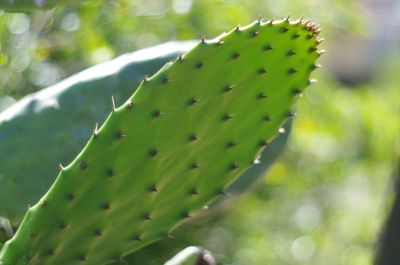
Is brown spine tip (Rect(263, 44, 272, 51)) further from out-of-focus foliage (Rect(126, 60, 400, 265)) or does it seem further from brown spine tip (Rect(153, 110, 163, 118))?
out-of-focus foliage (Rect(126, 60, 400, 265))

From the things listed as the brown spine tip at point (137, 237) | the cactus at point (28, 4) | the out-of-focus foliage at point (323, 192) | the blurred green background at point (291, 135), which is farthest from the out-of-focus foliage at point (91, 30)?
the brown spine tip at point (137, 237)

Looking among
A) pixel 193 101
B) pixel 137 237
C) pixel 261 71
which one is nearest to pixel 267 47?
pixel 261 71

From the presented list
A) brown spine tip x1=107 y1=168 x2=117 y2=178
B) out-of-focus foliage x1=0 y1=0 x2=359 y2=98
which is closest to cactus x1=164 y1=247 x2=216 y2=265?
brown spine tip x1=107 y1=168 x2=117 y2=178

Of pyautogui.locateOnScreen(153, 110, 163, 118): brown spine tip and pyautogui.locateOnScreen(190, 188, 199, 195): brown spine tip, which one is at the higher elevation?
pyautogui.locateOnScreen(153, 110, 163, 118): brown spine tip

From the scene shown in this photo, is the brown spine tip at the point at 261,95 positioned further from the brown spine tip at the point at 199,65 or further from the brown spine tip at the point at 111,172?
the brown spine tip at the point at 111,172

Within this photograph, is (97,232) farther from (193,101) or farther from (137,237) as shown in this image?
(193,101)

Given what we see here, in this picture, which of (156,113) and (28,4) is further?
(28,4)

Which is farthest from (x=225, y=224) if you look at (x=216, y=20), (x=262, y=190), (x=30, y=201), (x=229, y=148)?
(x=229, y=148)
